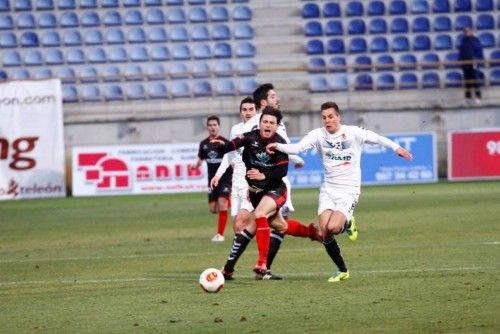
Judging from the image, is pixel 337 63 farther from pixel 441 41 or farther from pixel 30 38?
pixel 30 38

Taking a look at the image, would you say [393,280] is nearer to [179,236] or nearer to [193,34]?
[179,236]

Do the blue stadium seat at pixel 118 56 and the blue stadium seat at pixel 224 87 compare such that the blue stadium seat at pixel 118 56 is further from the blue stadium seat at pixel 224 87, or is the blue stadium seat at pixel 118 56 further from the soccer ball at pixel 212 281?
the soccer ball at pixel 212 281

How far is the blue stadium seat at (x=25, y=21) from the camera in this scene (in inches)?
1454

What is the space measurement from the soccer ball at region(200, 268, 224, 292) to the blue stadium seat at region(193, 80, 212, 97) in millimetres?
22993

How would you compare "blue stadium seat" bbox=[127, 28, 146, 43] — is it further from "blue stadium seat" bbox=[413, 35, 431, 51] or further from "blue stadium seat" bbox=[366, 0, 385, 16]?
"blue stadium seat" bbox=[413, 35, 431, 51]

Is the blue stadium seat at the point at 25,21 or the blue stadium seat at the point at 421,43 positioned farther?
the blue stadium seat at the point at 421,43

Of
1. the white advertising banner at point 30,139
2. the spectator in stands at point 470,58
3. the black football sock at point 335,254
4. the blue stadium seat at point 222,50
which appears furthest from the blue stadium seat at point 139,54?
the black football sock at point 335,254

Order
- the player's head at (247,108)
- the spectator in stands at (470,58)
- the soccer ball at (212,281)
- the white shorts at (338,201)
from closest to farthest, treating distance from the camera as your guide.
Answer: the soccer ball at (212,281)
the white shorts at (338,201)
the player's head at (247,108)
the spectator in stands at (470,58)

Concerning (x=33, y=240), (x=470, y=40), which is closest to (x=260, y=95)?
(x=33, y=240)

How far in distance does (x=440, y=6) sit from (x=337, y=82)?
14.3 feet

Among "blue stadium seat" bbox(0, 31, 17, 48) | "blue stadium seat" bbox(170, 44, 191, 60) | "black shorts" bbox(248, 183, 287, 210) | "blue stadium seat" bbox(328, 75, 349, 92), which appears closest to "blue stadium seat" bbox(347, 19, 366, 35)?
"blue stadium seat" bbox(328, 75, 349, 92)

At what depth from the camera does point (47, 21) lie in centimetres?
3703

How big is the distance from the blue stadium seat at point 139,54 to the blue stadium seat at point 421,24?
Result: 7.90 m

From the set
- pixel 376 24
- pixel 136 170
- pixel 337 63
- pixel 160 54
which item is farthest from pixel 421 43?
pixel 136 170
